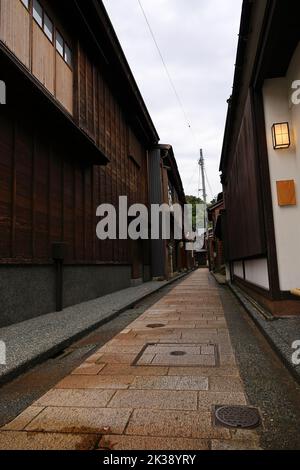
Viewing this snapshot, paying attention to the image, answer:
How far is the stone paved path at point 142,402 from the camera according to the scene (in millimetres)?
2742

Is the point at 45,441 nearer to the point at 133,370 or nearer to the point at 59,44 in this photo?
the point at 133,370

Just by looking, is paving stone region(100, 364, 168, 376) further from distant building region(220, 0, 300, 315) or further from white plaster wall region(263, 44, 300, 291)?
white plaster wall region(263, 44, 300, 291)

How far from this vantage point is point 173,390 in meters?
3.83

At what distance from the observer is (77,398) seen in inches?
144

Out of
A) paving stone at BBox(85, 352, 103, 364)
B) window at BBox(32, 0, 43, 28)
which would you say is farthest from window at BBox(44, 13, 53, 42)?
paving stone at BBox(85, 352, 103, 364)

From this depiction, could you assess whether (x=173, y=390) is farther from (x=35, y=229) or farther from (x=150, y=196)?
(x=150, y=196)

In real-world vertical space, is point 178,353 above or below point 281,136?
below

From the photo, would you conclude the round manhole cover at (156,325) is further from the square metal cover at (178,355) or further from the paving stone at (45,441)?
the paving stone at (45,441)

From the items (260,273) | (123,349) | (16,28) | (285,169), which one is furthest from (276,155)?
(16,28)

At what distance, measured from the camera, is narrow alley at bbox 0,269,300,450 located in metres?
2.75

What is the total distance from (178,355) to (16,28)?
25.8ft

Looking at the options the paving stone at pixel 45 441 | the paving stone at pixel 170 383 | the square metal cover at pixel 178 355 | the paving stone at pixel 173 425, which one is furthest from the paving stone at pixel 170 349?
the paving stone at pixel 45 441

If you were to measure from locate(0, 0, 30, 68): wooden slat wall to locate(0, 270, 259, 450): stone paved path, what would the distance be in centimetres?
675

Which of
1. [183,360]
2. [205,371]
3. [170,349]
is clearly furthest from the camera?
[170,349]
